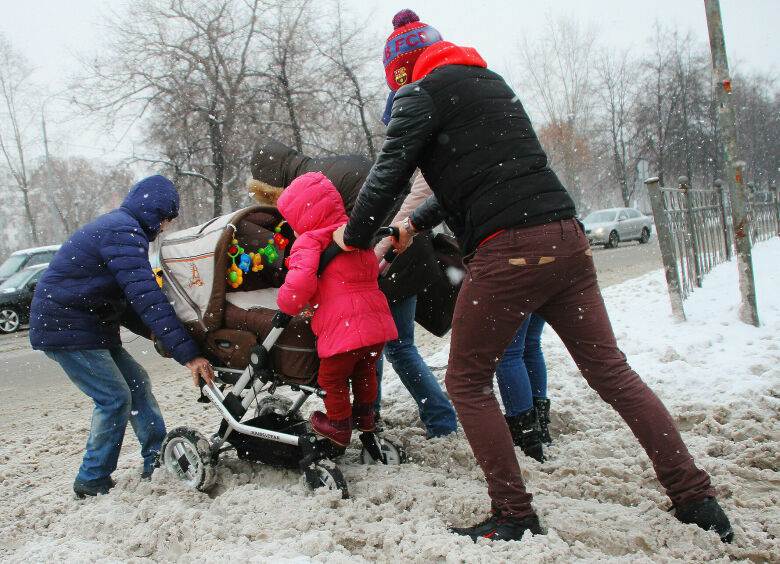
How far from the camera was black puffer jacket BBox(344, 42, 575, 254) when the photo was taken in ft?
7.43

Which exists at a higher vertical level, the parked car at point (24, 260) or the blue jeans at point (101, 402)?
the parked car at point (24, 260)

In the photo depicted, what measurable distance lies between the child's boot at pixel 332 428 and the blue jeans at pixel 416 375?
624mm

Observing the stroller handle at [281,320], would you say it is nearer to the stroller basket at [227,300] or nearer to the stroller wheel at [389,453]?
the stroller basket at [227,300]

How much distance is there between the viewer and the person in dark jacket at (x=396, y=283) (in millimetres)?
3484

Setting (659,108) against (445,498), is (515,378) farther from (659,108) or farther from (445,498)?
(659,108)

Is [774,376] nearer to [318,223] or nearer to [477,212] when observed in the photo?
[477,212]

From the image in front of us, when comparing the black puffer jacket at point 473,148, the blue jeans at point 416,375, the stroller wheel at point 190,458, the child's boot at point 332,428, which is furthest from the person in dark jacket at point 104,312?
the black puffer jacket at point 473,148

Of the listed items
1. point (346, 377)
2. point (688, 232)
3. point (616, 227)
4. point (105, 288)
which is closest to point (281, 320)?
point (346, 377)

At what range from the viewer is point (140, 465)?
3.72 metres

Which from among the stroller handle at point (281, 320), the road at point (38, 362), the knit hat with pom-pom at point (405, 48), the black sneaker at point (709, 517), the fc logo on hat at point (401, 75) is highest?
the knit hat with pom-pom at point (405, 48)

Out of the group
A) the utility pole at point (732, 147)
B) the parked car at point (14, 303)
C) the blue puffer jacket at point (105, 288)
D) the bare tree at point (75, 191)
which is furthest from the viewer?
the bare tree at point (75, 191)

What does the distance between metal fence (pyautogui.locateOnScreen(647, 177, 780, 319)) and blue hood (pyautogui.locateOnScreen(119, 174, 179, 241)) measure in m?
4.76

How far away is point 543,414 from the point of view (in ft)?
11.9

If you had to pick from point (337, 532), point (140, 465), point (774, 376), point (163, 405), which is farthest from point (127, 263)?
point (774, 376)
